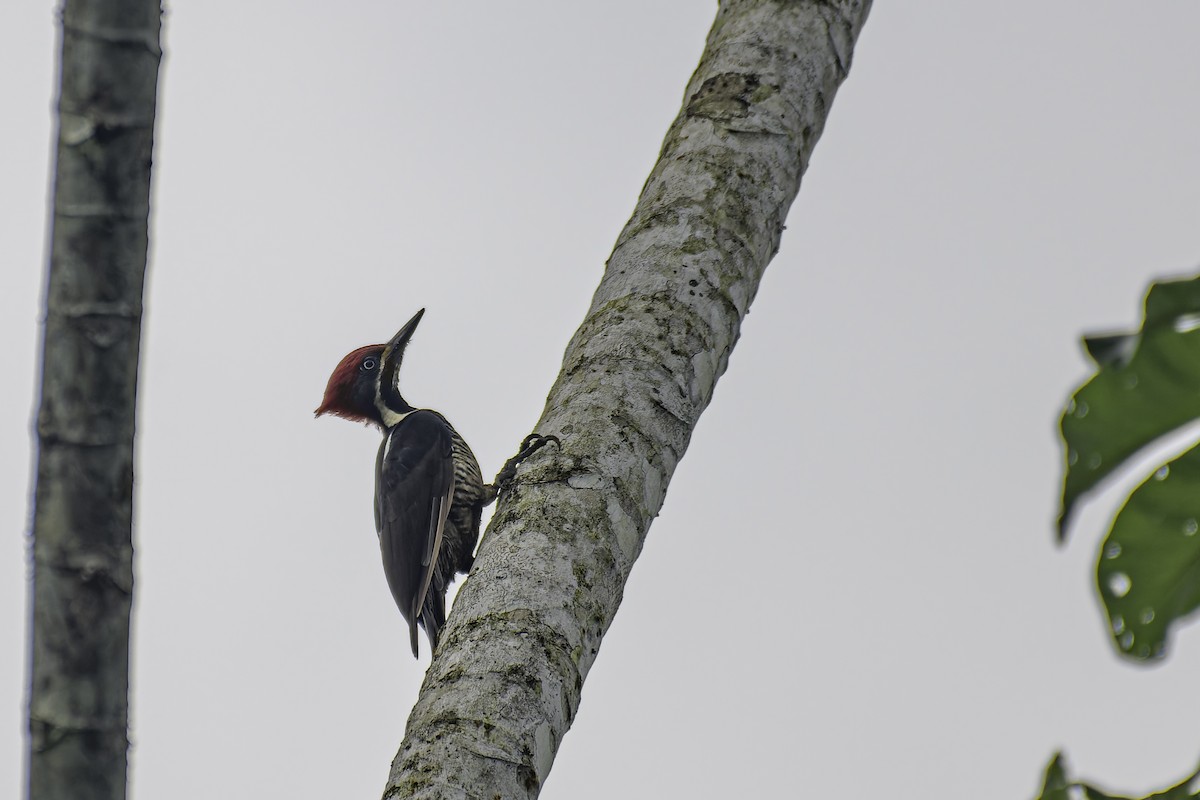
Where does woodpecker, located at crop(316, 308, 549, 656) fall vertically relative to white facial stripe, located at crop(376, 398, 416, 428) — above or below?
below

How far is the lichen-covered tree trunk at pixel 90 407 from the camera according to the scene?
0.86 m

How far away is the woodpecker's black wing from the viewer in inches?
195

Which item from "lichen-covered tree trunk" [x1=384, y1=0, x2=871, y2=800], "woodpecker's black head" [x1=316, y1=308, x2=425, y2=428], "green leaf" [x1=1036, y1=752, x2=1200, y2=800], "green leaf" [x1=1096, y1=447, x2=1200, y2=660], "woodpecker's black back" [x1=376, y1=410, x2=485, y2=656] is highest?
"woodpecker's black head" [x1=316, y1=308, x2=425, y2=428]

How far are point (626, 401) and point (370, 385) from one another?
388cm

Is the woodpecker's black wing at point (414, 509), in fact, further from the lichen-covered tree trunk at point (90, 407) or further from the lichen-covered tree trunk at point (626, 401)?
the lichen-covered tree trunk at point (90, 407)

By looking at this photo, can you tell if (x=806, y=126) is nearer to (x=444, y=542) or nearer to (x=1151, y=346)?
(x=1151, y=346)

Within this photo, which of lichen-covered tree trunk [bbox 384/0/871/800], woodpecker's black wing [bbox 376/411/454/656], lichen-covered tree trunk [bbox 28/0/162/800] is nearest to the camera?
lichen-covered tree trunk [bbox 28/0/162/800]

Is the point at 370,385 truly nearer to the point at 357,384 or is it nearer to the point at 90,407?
the point at 357,384

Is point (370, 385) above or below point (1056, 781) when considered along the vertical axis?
above

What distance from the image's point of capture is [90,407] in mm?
883

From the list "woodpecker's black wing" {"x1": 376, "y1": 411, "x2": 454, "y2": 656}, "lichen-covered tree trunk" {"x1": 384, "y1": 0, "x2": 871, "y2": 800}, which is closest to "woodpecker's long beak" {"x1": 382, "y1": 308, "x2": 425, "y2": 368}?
"woodpecker's black wing" {"x1": 376, "y1": 411, "x2": 454, "y2": 656}

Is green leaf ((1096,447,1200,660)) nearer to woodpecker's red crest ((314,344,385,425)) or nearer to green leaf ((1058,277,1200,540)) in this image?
green leaf ((1058,277,1200,540))

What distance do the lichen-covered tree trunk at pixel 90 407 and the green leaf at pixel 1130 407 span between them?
0.69 metres

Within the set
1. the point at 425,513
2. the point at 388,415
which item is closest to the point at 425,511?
the point at 425,513
